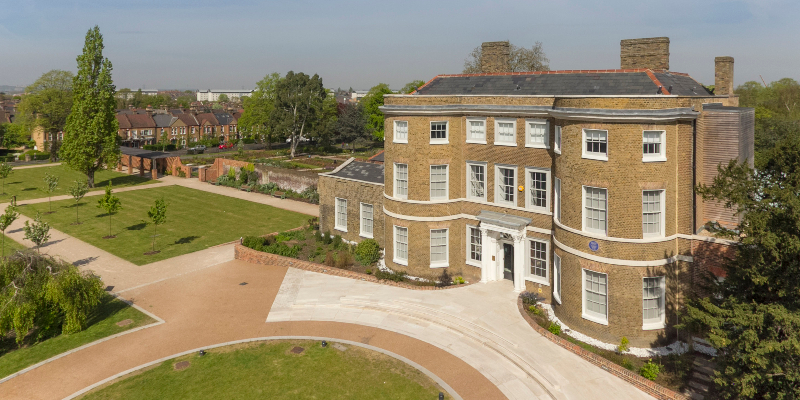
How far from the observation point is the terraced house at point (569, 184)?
19.4 m

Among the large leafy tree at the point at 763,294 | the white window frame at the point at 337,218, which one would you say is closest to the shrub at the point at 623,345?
the large leafy tree at the point at 763,294

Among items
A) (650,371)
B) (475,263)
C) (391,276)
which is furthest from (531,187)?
(650,371)

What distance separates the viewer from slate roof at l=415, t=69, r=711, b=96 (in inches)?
870

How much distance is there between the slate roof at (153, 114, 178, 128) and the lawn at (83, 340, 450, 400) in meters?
91.0

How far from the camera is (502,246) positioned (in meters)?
25.8

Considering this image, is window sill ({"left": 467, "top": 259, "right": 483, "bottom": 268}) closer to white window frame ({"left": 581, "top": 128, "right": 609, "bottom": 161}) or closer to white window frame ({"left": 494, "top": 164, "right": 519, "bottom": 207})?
white window frame ({"left": 494, "top": 164, "right": 519, "bottom": 207})

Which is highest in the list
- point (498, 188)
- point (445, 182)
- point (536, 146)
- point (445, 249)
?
point (536, 146)

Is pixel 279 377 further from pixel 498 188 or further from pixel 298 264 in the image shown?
pixel 498 188

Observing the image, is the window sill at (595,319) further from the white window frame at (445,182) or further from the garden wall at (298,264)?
the white window frame at (445,182)

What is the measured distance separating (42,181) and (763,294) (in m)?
68.4

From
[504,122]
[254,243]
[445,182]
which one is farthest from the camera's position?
[254,243]

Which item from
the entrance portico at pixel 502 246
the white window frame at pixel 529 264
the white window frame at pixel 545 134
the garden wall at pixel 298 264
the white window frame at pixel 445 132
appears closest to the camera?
the white window frame at pixel 545 134

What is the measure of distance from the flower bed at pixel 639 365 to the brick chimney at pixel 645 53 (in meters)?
13.8

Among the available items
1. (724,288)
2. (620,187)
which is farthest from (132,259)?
(724,288)
